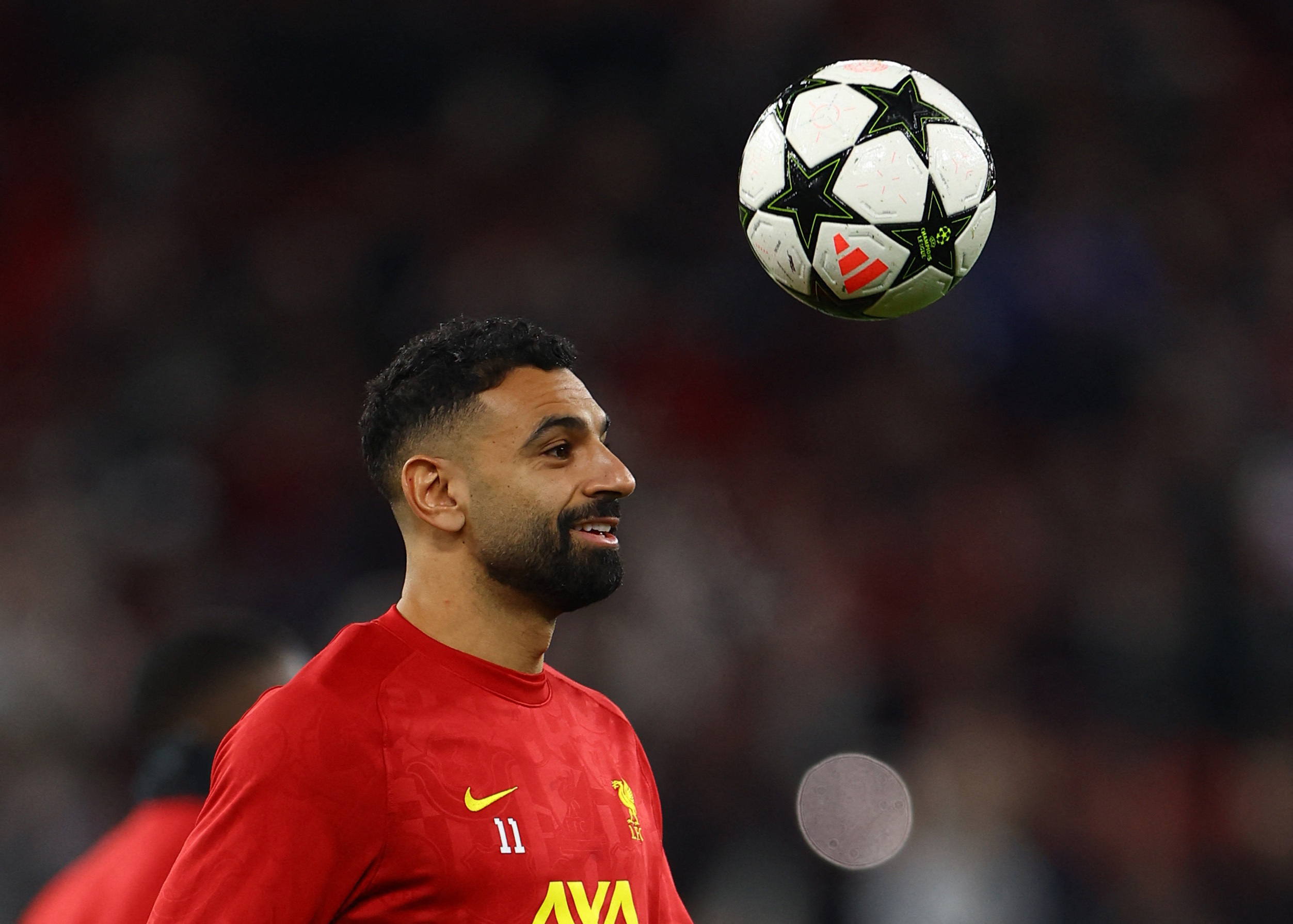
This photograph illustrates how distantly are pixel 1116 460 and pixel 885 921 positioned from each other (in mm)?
2737

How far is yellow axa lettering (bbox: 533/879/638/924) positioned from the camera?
6.90 ft

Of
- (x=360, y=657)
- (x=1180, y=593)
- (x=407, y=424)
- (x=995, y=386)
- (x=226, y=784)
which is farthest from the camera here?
(x=995, y=386)

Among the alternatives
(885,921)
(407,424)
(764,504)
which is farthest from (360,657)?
(764,504)

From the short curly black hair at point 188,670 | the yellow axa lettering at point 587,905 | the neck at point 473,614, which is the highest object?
the neck at point 473,614

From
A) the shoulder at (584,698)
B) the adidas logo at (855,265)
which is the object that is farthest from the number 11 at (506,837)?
the adidas logo at (855,265)

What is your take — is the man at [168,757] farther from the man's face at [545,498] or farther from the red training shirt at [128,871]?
the man's face at [545,498]

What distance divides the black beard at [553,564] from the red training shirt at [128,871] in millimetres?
1257

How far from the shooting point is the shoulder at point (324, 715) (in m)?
1.96

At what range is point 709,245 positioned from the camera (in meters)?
7.29

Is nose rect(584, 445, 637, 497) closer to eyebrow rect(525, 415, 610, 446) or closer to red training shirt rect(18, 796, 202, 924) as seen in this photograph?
eyebrow rect(525, 415, 610, 446)

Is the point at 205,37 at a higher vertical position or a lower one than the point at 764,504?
higher

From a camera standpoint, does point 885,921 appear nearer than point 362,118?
Yes

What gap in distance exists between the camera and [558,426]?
2408 mm

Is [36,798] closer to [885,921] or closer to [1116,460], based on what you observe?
[885,921]
